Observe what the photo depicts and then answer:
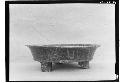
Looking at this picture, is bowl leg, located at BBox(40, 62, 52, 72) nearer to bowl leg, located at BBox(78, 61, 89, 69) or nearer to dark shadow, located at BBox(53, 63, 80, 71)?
dark shadow, located at BBox(53, 63, 80, 71)

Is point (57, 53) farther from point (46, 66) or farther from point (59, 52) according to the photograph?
point (46, 66)

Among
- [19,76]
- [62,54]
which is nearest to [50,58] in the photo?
[62,54]

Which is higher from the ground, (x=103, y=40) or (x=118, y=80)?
(x=103, y=40)

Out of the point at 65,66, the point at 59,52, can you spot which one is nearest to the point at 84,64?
the point at 65,66

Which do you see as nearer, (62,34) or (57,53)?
(57,53)

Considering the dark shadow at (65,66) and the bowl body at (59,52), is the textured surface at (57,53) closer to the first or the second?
the bowl body at (59,52)

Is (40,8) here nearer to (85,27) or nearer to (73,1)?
(73,1)

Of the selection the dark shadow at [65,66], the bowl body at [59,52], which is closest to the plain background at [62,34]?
the dark shadow at [65,66]
